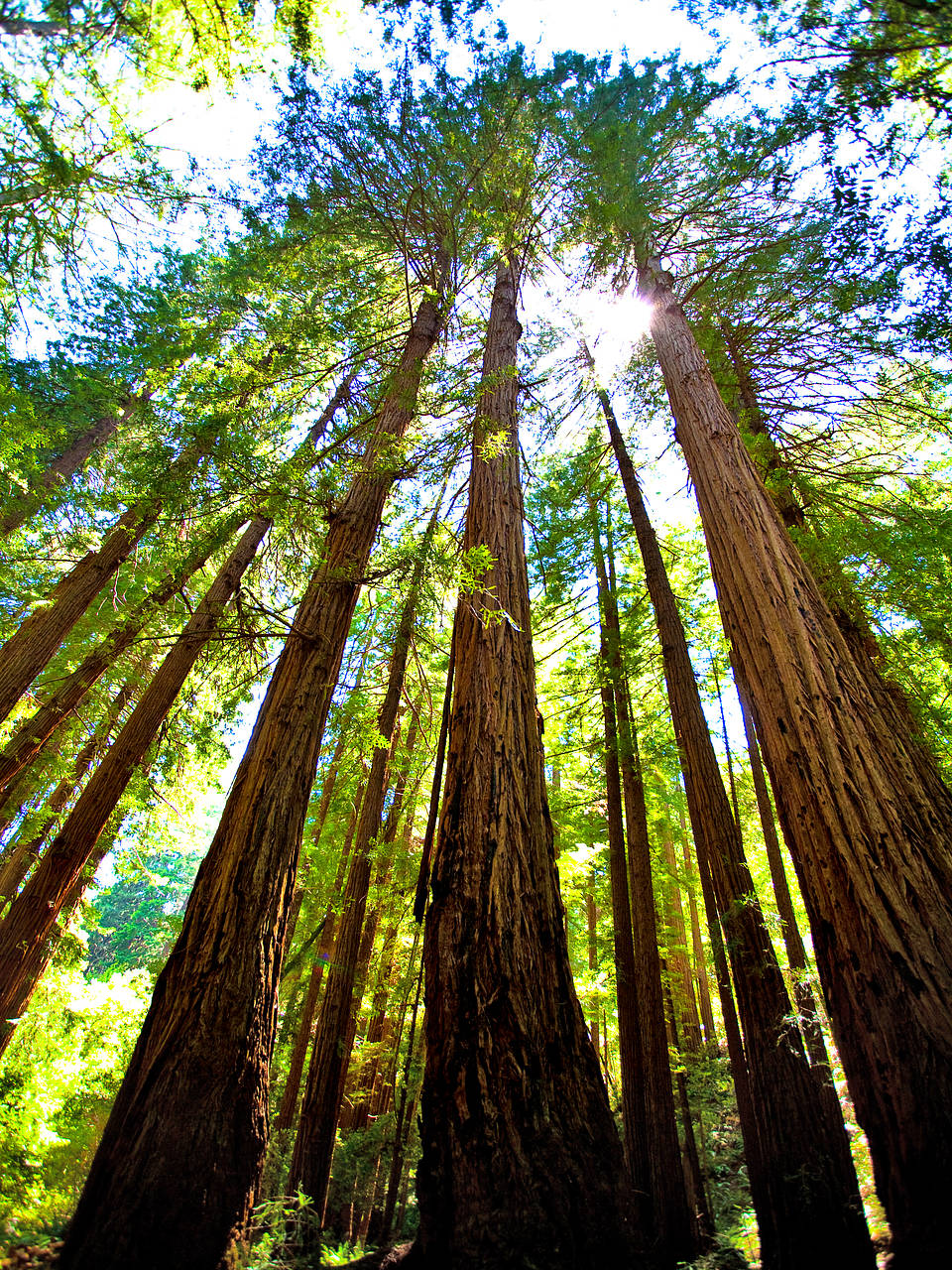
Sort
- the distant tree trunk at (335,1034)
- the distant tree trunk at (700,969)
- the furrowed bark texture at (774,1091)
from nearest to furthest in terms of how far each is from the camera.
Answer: the furrowed bark texture at (774,1091) < the distant tree trunk at (335,1034) < the distant tree trunk at (700,969)

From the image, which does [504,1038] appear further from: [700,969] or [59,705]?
[700,969]

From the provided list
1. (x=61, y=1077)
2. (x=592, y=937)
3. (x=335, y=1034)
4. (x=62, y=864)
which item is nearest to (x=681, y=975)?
(x=592, y=937)

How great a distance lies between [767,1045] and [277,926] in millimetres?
3894

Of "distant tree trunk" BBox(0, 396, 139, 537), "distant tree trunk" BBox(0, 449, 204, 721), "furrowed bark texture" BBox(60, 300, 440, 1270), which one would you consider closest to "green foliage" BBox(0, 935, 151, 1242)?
"furrowed bark texture" BBox(60, 300, 440, 1270)

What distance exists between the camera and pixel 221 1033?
294 cm

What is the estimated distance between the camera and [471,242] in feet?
25.4

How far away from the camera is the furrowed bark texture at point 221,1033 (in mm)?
2365

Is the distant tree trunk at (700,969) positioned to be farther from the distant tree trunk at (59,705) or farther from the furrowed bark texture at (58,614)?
the furrowed bark texture at (58,614)

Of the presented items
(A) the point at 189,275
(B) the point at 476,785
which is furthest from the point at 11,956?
(A) the point at 189,275

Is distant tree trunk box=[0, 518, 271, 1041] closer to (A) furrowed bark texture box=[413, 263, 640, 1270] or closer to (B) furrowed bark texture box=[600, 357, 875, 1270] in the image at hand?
(A) furrowed bark texture box=[413, 263, 640, 1270]

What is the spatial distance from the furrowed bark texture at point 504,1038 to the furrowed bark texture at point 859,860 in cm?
105

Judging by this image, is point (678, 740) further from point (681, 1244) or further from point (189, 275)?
point (189, 275)

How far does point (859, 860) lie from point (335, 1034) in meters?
6.05

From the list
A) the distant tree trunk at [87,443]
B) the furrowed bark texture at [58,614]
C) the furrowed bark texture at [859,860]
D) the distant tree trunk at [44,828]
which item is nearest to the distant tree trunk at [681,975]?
the furrowed bark texture at [859,860]
